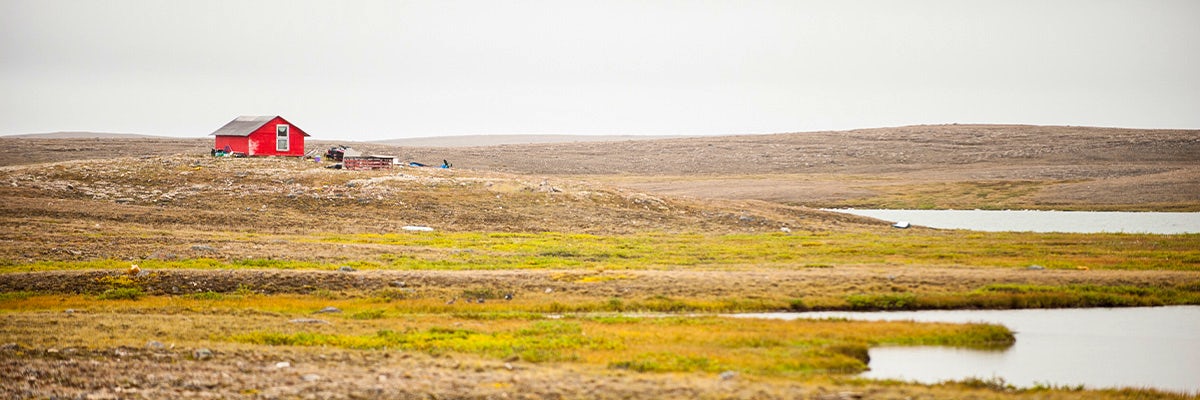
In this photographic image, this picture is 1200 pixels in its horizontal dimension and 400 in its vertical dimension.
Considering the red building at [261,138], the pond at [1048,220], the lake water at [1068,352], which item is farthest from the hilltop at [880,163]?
the lake water at [1068,352]

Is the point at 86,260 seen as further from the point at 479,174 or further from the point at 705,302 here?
the point at 479,174

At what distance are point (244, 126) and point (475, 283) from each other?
57.8 m

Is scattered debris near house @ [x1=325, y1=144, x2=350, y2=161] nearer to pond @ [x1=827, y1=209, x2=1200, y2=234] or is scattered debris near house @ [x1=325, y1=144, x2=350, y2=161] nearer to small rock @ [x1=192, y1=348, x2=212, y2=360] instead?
→ pond @ [x1=827, y1=209, x2=1200, y2=234]

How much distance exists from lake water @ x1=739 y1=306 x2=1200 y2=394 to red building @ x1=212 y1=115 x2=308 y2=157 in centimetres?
6332

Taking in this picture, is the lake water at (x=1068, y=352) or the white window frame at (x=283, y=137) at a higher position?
the white window frame at (x=283, y=137)

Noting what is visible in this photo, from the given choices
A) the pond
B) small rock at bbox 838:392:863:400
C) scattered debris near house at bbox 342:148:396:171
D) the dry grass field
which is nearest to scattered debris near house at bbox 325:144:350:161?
scattered debris near house at bbox 342:148:396:171

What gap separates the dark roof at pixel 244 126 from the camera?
84.5 meters

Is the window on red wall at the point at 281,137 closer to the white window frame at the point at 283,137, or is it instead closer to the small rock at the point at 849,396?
the white window frame at the point at 283,137

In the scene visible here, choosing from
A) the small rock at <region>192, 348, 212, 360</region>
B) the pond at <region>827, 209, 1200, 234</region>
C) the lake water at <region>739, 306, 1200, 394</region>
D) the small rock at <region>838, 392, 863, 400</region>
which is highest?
the small rock at <region>838, 392, 863, 400</region>

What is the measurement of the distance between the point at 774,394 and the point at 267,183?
183 feet

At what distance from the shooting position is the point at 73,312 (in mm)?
29047

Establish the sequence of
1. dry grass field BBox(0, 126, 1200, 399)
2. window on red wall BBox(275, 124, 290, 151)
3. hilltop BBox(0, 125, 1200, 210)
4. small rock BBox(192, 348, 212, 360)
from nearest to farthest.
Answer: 1. dry grass field BBox(0, 126, 1200, 399)
2. small rock BBox(192, 348, 212, 360)
3. window on red wall BBox(275, 124, 290, 151)
4. hilltop BBox(0, 125, 1200, 210)

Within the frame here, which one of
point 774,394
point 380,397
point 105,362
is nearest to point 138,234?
point 105,362

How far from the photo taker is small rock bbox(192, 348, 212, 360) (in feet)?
74.6
